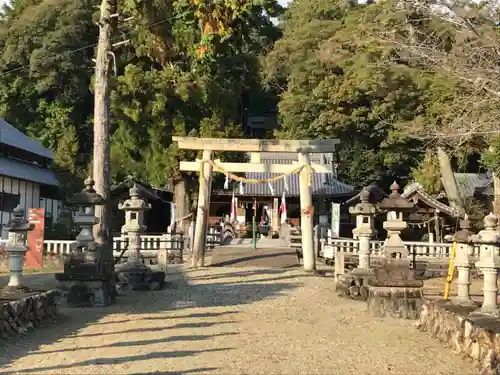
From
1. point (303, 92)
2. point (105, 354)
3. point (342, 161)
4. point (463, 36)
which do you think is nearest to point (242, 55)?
point (303, 92)

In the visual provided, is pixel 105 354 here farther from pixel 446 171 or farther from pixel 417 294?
pixel 446 171

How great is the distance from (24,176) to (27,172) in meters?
0.96

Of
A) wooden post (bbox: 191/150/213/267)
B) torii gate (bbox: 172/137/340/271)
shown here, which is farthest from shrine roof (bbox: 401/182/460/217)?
wooden post (bbox: 191/150/213/267)

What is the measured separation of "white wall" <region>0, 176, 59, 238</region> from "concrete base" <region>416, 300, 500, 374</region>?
20.5 m

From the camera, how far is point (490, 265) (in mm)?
8492

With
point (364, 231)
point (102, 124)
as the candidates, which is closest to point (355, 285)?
point (364, 231)

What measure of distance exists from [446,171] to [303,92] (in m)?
11.2

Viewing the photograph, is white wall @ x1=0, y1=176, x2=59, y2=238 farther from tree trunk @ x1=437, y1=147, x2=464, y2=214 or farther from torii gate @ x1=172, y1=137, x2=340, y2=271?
tree trunk @ x1=437, y1=147, x2=464, y2=214

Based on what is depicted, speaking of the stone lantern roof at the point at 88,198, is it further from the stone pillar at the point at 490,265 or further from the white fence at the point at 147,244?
the white fence at the point at 147,244

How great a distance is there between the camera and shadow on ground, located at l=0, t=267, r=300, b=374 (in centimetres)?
728

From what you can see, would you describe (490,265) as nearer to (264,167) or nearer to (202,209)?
(264,167)

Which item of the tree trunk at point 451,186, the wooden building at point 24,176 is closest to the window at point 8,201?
the wooden building at point 24,176

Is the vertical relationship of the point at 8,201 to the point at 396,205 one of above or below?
above

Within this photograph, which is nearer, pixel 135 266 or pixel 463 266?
pixel 463 266
